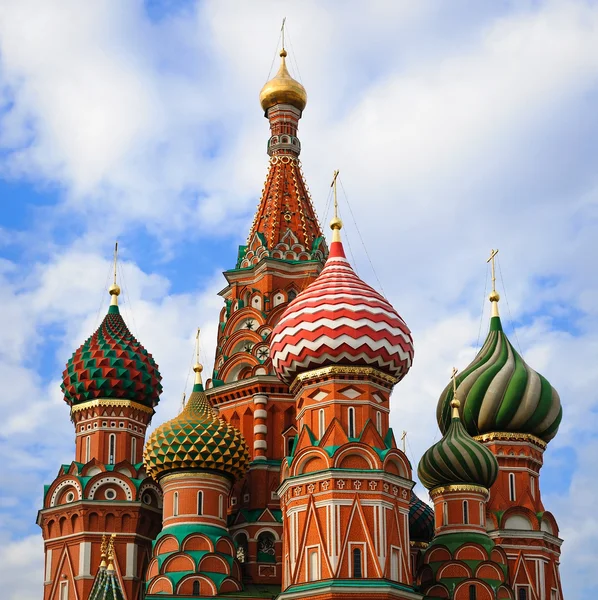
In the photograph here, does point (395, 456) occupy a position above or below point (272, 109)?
below

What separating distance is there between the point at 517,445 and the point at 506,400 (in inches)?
50.0

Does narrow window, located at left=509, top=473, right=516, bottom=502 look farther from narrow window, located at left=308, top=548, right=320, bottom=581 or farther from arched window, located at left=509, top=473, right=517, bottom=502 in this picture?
narrow window, located at left=308, top=548, right=320, bottom=581

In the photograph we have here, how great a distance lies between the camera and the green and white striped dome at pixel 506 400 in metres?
41.1

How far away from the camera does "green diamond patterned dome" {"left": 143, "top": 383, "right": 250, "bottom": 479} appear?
121 feet

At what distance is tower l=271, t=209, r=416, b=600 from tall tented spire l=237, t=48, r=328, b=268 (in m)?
4.99

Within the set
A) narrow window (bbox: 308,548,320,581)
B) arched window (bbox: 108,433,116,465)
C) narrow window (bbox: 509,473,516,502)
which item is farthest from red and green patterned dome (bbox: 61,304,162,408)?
narrow window (bbox: 509,473,516,502)

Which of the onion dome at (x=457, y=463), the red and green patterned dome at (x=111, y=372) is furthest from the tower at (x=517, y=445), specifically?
the red and green patterned dome at (x=111, y=372)

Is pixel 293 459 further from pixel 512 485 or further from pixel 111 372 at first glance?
pixel 512 485

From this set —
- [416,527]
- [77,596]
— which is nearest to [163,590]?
[77,596]

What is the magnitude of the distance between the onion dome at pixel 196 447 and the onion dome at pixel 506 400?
279 inches

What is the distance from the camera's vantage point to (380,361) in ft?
117

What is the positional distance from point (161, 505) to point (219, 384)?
3601 mm

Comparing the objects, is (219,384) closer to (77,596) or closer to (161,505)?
(161,505)

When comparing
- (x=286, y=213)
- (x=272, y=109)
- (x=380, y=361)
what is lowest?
(x=380, y=361)
